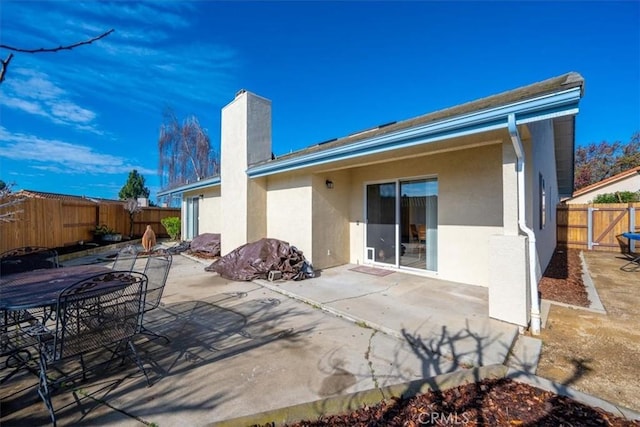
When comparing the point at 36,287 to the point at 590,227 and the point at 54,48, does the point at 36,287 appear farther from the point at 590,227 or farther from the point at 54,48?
the point at 590,227

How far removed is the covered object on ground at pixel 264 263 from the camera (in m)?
6.59

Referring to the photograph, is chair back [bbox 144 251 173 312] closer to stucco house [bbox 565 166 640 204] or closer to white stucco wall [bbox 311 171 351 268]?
white stucco wall [bbox 311 171 351 268]

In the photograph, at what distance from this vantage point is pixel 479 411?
7.04 ft

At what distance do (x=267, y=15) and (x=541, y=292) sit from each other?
9.07 m

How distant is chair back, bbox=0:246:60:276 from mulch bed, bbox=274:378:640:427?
4.52m

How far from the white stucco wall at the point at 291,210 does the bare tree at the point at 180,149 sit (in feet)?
52.6

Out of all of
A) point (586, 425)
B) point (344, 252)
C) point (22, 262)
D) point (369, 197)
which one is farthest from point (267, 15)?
point (586, 425)

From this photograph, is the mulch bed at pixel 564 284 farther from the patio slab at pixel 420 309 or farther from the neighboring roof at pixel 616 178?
the neighboring roof at pixel 616 178

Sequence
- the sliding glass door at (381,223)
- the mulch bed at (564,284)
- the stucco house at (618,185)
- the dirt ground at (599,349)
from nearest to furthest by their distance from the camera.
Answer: the dirt ground at (599,349) → the mulch bed at (564,284) → the sliding glass door at (381,223) → the stucco house at (618,185)

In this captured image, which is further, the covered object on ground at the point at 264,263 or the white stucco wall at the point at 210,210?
the white stucco wall at the point at 210,210

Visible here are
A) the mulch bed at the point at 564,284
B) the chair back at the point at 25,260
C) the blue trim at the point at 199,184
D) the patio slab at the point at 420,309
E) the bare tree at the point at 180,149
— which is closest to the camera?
the patio slab at the point at 420,309

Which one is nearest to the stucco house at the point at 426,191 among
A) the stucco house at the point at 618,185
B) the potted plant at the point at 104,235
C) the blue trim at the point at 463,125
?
the blue trim at the point at 463,125

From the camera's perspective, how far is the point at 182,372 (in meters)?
2.79

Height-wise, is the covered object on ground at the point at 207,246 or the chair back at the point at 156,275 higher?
the chair back at the point at 156,275
